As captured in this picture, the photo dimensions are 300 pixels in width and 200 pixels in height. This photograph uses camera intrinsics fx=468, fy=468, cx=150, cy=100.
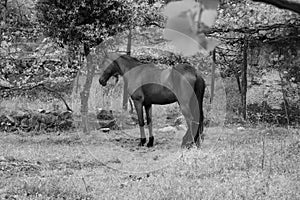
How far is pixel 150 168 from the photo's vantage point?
5.60 m

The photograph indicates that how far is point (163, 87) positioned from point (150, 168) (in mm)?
2484

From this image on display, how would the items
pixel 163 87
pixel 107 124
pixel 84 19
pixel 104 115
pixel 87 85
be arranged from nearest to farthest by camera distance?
pixel 163 87 < pixel 84 19 < pixel 87 85 < pixel 107 124 < pixel 104 115

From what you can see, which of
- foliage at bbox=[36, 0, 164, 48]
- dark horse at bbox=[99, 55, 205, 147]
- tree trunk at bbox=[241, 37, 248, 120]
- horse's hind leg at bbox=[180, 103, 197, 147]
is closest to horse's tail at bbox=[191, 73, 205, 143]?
dark horse at bbox=[99, 55, 205, 147]

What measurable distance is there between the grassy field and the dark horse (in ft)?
1.42

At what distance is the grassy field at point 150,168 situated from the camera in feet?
13.1

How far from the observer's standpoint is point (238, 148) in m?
6.44

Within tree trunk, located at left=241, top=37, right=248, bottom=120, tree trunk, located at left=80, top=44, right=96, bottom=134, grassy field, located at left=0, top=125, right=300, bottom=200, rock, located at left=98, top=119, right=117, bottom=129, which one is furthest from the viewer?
tree trunk, located at left=241, top=37, right=248, bottom=120

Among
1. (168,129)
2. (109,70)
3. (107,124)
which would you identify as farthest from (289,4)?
(107,124)

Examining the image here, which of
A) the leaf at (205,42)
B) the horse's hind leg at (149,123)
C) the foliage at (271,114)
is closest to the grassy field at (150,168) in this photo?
the horse's hind leg at (149,123)

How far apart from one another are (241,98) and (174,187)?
20.5 ft

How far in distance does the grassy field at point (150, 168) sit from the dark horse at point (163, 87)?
43cm

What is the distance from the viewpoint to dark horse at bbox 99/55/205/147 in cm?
727

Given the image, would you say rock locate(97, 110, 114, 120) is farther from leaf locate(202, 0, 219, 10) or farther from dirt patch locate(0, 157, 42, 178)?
leaf locate(202, 0, 219, 10)

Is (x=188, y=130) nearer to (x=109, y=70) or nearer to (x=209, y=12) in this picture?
(x=109, y=70)
